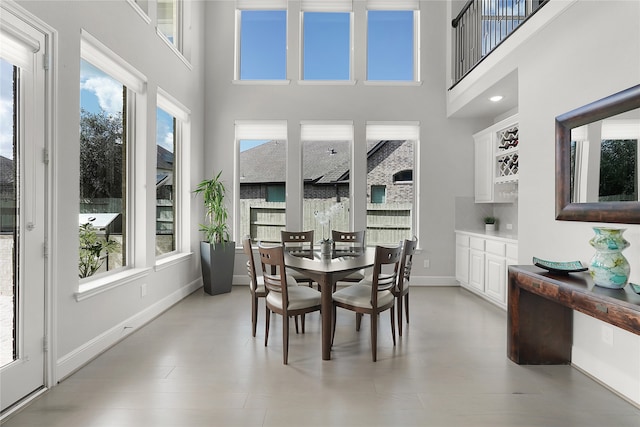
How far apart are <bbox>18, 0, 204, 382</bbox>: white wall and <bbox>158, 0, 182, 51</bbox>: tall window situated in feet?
1.52

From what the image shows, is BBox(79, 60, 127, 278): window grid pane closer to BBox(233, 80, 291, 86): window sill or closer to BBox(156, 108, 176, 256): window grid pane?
BBox(156, 108, 176, 256): window grid pane

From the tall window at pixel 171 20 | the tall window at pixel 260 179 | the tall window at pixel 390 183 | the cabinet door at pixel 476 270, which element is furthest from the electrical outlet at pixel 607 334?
the tall window at pixel 171 20

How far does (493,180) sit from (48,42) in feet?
15.9

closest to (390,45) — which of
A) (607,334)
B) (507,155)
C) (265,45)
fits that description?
(265,45)

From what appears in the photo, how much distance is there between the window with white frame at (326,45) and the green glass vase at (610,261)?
4.16 meters

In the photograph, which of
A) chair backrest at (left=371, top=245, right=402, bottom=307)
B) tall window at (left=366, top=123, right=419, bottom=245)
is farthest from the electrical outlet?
tall window at (left=366, top=123, right=419, bottom=245)

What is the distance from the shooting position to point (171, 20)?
14.6ft

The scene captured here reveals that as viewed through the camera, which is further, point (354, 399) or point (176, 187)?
point (176, 187)

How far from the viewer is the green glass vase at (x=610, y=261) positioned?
6.64ft

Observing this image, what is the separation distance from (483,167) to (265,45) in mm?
3824

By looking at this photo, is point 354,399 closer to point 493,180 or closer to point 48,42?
point 48,42

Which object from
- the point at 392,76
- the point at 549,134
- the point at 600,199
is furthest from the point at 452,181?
the point at 600,199

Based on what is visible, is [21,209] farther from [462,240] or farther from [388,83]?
[462,240]

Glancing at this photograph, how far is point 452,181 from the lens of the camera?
17.2 feet
